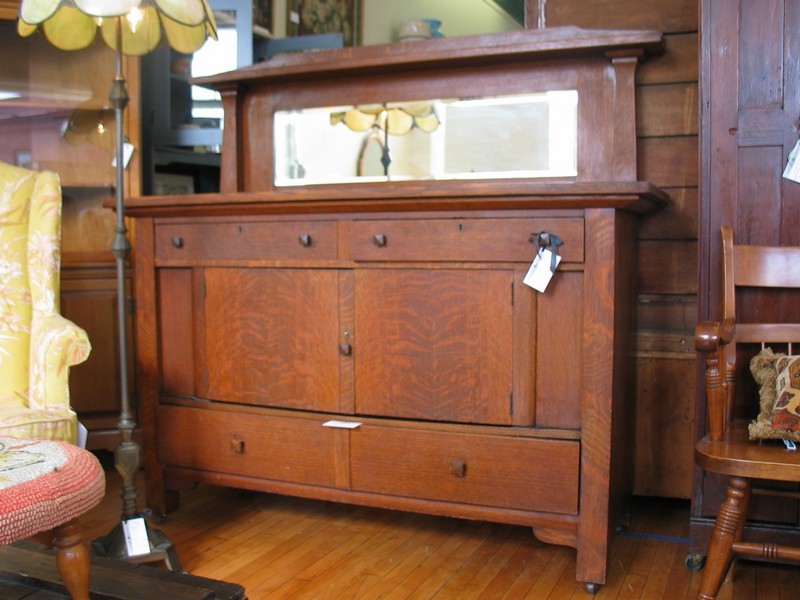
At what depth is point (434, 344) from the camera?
1.96 m

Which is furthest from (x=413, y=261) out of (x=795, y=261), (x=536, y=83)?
(x=795, y=261)

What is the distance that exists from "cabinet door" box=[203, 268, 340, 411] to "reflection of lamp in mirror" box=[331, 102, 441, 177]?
20.5 inches

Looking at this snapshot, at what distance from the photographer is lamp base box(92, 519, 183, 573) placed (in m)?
1.92

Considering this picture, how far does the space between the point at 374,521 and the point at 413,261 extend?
30.7 inches

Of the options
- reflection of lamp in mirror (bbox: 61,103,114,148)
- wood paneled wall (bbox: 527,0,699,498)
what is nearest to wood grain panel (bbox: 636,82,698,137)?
wood paneled wall (bbox: 527,0,699,498)

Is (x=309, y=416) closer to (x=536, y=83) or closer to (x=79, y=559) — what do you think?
(x=79, y=559)

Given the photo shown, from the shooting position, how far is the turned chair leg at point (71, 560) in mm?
1443

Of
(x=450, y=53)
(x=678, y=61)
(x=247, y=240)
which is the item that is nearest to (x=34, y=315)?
(x=247, y=240)

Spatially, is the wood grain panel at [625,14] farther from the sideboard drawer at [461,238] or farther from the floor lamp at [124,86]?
the floor lamp at [124,86]

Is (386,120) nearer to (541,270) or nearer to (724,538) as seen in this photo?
(541,270)

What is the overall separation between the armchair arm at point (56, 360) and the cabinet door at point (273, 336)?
0.42 m

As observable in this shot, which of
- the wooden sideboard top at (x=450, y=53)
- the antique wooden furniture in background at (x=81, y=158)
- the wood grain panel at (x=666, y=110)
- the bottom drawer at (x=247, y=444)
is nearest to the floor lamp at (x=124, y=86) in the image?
the bottom drawer at (x=247, y=444)

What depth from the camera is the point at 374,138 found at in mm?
2426

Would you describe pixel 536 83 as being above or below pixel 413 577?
above
